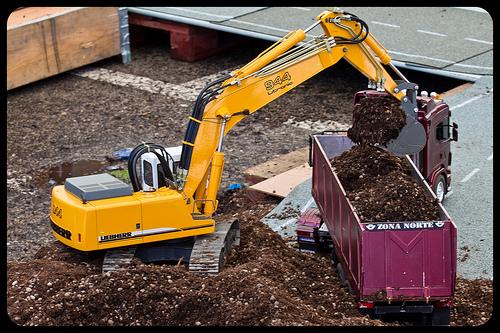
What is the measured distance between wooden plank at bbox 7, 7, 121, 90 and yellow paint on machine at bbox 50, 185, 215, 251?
41.5 feet

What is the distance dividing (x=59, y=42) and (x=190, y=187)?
559 inches

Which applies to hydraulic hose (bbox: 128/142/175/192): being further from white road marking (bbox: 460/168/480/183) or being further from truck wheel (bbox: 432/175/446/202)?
white road marking (bbox: 460/168/480/183)

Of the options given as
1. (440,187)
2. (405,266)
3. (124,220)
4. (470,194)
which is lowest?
(470,194)

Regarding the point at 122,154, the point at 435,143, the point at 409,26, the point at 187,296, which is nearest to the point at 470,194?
the point at 435,143

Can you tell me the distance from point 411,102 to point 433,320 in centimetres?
479

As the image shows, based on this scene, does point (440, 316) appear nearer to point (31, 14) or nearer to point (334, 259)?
point (334, 259)

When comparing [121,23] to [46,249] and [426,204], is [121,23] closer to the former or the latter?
[46,249]

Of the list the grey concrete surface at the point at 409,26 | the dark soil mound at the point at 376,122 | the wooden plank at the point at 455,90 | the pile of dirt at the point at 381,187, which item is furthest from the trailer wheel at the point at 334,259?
the grey concrete surface at the point at 409,26

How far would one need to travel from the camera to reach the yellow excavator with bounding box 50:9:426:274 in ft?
50.8

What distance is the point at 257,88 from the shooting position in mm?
16281

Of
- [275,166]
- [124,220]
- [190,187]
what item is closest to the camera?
[124,220]

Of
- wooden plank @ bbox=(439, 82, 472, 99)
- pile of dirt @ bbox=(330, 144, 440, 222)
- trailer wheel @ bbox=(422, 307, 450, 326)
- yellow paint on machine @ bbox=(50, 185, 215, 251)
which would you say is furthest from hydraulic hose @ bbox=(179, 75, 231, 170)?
wooden plank @ bbox=(439, 82, 472, 99)

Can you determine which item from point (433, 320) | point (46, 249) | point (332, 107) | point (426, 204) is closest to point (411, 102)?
point (426, 204)

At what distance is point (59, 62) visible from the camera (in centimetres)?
2892
